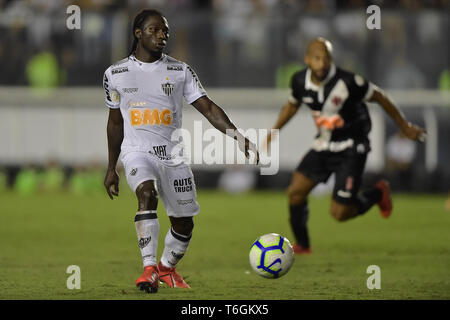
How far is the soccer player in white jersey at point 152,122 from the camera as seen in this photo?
802 centimetres

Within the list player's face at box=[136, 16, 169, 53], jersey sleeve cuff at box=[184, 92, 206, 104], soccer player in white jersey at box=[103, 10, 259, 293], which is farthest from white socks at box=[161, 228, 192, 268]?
player's face at box=[136, 16, 169, 53]

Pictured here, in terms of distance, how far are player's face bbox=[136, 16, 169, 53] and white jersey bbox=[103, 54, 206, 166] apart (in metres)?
0.21

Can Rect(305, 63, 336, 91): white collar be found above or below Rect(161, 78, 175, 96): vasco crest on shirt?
above

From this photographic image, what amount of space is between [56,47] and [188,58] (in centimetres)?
340

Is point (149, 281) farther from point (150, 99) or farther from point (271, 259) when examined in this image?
point (150, 99)

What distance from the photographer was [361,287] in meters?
8.54

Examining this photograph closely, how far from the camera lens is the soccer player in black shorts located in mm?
10445

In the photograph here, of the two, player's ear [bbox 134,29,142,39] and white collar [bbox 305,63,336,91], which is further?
white collar [bbox 305,63,336,91]

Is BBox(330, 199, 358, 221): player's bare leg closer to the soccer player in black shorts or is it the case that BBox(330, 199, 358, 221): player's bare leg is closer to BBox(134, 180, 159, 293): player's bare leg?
the soccer player in black shorts

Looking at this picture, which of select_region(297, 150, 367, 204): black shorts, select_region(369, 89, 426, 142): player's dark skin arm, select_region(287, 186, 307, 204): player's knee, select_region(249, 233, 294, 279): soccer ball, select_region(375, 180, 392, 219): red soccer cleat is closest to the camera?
select_region(249, 233, 294, 279): soccer ball

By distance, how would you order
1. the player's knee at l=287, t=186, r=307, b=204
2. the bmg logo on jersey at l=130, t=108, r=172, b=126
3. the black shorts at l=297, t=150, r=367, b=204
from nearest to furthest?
the bmg logo on jersey at l=130, t=108, r=172, b=126 → the black shorts at l=297, t=150, r=367, b=204 → the player's knee at l=287, t=186, r=307, b=204

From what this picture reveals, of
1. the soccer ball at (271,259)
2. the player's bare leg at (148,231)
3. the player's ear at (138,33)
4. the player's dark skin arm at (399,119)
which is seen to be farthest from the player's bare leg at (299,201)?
the player's ear at (138,33)
